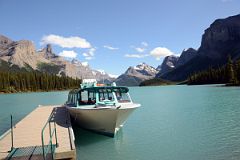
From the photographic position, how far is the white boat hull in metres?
22.1

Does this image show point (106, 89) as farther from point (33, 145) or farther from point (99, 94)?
point (33, 145)

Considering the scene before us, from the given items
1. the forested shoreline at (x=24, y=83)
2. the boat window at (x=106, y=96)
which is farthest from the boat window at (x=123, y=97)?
the forested shoreline at (x=24, y=83)

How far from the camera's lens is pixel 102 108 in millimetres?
21781

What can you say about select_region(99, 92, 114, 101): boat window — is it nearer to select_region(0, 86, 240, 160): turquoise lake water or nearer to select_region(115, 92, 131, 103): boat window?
select_region(115, 92, 131, 103): boat window

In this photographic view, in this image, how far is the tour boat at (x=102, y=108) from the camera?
2235cm

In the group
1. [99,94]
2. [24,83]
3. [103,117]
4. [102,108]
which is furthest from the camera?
[24,83]

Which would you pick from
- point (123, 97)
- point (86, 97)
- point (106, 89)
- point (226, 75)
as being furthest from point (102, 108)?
point (226, 75)

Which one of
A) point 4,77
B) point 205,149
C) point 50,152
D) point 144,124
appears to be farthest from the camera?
point 4,77

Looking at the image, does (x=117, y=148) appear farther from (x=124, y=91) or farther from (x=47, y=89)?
(x=47, y=89)

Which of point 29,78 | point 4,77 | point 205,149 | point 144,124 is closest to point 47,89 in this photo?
point 29,78

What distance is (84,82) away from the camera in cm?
2855

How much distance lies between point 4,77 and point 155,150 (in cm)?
16851

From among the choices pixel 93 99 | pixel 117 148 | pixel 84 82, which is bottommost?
pixel 117 148

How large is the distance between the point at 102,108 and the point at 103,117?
121 cm
